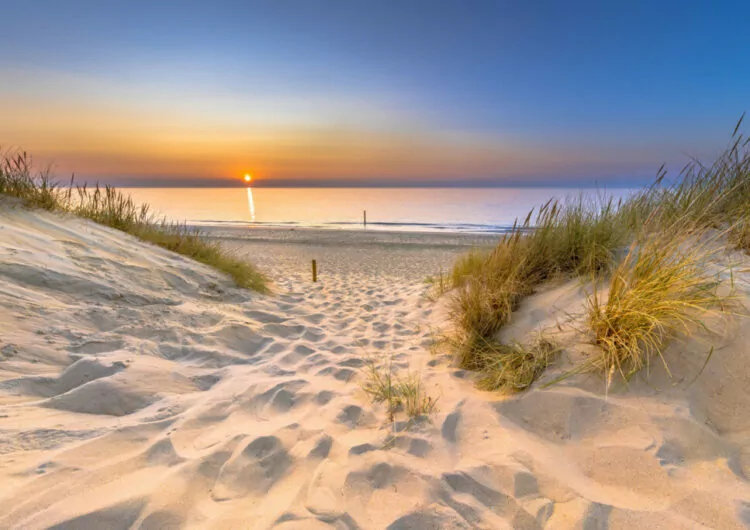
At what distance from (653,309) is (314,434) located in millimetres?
2164

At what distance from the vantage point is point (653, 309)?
2201 mm

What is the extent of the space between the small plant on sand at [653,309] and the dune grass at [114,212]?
459cm

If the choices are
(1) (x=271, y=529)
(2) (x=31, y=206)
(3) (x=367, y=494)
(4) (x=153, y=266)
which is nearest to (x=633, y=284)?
(3) (x=367, y=494)

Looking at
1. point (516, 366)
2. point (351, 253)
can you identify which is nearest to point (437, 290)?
point (516, 366)

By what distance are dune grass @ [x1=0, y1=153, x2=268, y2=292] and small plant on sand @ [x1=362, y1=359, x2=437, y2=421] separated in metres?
3.39

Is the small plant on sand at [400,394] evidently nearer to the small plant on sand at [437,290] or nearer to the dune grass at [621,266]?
the dune grass at [621,266]

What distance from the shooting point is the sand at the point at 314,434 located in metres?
1.46

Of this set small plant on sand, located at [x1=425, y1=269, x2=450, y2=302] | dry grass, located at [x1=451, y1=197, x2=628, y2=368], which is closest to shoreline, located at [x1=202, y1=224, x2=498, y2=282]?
small plant on sand, located at [x1=425, y1=269, x2=450, y2=302]

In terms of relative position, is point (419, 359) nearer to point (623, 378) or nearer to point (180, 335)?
point (623, 378)

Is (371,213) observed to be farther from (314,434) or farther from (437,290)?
(314,434)

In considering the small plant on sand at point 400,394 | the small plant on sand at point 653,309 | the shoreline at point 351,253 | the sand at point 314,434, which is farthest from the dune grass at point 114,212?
the small plant on sand at point 653,309

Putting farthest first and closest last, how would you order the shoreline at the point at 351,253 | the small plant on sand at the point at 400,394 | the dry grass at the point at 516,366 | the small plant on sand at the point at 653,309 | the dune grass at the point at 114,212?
the shoreline at the point at 351,253, the dune grass at the point at 114,212, the dry grass at the point at 516,366, the small plant on sand at the point at 400,394, the small plant on sand at the point at 653,309

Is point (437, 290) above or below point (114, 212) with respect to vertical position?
below

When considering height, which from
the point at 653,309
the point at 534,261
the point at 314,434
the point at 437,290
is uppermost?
the point at 534,261
